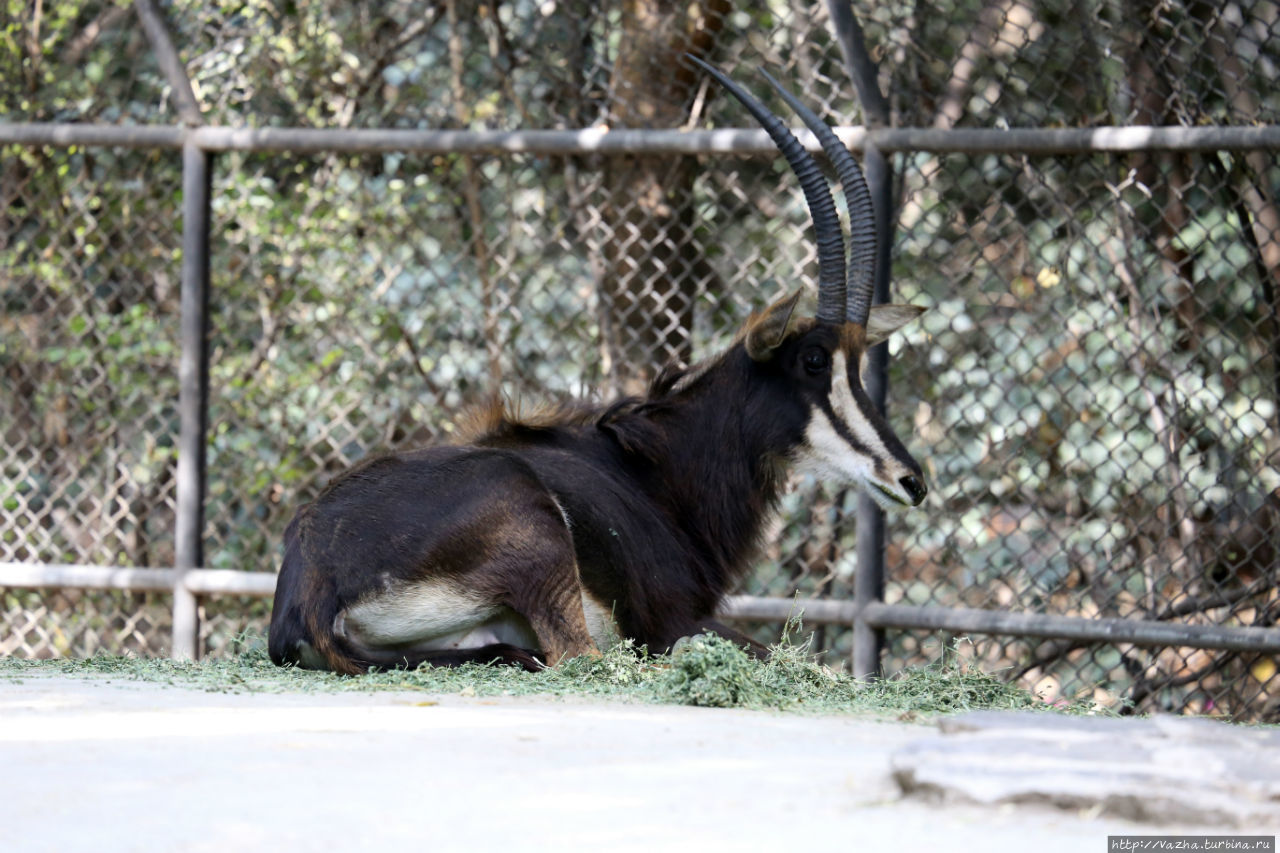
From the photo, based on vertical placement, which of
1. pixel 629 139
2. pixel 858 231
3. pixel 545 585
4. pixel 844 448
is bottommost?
pixel 545 585

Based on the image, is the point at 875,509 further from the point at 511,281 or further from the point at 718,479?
the point at 511,281

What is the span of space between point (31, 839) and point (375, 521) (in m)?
2.34

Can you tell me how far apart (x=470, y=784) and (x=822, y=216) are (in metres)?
3.09

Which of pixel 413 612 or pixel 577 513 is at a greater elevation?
pixel 577 513

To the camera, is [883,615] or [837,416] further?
[883,615]

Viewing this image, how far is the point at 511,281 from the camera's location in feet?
22.5

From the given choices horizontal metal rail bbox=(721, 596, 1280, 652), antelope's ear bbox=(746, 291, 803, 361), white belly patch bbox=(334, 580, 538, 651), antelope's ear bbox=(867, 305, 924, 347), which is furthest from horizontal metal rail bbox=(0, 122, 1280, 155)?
white belly patch bbox=(334, 580, 538, 651)

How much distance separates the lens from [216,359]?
725cm

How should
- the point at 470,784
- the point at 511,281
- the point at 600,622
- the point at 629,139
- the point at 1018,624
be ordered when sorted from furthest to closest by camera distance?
the point at 511,281
the point at 629,139
the point at 1018,624
the point at 600,622
the point at 470,784

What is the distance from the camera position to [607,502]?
4742 millimetres

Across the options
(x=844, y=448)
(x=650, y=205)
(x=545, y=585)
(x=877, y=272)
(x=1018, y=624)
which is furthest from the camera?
(x=650, y=205)

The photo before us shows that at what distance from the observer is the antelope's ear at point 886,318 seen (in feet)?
17.9

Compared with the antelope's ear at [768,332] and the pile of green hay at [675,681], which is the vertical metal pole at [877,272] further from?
the pile of green hay at [675,681]

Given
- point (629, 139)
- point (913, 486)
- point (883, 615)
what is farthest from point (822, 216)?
point (883, 615)
